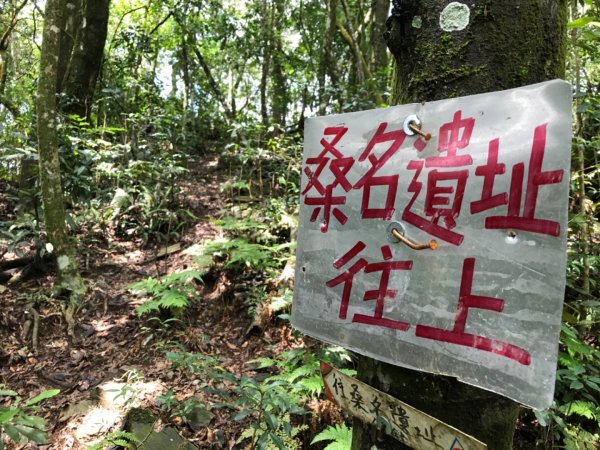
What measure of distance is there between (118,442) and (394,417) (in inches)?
70.2

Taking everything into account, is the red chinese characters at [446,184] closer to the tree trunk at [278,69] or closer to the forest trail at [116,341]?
the forest trail at [116,341]

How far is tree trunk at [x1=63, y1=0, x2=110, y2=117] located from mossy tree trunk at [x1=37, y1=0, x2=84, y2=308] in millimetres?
2946

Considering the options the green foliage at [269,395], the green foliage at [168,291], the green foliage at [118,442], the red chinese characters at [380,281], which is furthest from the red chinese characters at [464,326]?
the green foliage at [168,291]

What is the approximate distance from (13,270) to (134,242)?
153 cm

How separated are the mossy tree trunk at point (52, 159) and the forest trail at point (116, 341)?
1.04 feet

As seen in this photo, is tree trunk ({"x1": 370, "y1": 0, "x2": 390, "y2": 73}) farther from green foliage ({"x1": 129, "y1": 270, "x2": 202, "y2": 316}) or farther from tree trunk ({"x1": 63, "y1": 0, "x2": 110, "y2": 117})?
green foliage ({"x1": 129, "y1": 270, "x2": 202, "y2": 316})

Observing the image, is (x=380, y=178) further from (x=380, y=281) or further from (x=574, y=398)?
(x=574, y=398)

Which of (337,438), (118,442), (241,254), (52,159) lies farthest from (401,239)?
(52,159)

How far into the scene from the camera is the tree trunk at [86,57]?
685 cm

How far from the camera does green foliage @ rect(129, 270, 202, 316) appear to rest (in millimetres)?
3809

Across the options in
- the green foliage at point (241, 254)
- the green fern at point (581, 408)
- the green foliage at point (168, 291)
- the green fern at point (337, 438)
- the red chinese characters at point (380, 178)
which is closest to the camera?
the red chinese characters at point (380, 178)

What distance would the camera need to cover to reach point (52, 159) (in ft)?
13.9

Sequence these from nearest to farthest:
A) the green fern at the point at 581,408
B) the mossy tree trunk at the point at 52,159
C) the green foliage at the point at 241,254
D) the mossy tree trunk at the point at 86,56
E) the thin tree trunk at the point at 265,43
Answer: the green fern at the point at 581,408, the mossy tree trunk at the point at 52,159, the green foliage at the point at 241,254, the mossy tree trunk at the point at 86,56, the thin tree trunk at the point at 265,43

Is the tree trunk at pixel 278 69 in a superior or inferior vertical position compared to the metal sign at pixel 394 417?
superior
